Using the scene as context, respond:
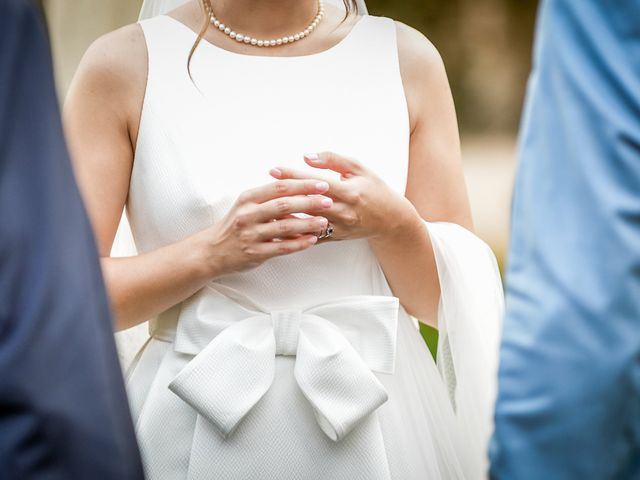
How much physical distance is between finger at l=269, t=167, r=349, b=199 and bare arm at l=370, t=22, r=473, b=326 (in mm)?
316

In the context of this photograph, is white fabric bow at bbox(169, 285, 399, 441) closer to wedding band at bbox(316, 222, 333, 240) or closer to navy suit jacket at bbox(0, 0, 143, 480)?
wedding band at bbox(316, 222, 333, 240)

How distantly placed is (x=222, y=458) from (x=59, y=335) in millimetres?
1205

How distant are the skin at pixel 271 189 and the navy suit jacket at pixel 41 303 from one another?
0.98 metres

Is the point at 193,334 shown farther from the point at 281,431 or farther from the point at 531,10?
the point at 531,10

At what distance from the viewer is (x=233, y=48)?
2.57 metres

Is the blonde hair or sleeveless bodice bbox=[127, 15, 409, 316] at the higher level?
the blonde hair

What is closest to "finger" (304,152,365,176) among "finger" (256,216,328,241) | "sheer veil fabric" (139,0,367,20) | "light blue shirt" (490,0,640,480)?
"finger" (256,216,328,241)

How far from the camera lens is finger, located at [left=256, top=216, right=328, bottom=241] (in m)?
2.19

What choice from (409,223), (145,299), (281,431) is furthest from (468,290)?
(145,299)

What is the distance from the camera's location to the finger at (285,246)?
220cm

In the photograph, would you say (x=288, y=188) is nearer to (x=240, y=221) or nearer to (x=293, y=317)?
(x=240, y=221)

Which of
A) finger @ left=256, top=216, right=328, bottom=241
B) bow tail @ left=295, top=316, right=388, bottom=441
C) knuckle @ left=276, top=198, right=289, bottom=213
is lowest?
bow tail @ left=295, top=316, right=388, bottom=441

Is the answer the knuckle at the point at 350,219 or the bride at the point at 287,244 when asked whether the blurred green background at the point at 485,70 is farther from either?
the knuckle at the point at 350,219

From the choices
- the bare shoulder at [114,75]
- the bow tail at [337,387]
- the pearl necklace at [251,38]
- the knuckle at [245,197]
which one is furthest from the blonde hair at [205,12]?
the bow tail at [337,387]
